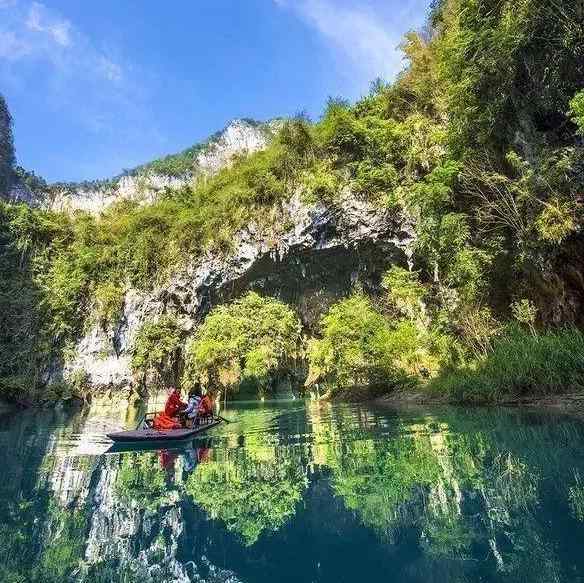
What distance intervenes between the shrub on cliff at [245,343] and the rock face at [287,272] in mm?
989

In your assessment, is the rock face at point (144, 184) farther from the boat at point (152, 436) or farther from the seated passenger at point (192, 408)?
the boat at point (152, 436)

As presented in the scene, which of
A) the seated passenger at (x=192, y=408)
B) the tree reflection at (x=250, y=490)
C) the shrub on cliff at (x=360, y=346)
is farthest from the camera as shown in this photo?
the shrub on cliff at (x=360, y=346)

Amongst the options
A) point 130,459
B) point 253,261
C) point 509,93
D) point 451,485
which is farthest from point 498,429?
point 253,261

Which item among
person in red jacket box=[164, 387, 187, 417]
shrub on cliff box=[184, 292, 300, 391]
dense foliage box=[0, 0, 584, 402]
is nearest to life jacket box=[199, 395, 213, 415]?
person in red jacket box=[164, 387, 187, 417]

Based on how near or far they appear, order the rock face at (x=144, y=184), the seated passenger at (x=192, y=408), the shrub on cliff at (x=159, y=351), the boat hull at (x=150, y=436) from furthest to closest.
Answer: the rock face at (x=144, y=184), the shrub on cliff at (x=159, y=351), the seated passenger at (x=192, y=408), the boat hull at (x=150, y=436)

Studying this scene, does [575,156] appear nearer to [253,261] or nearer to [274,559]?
[274,559]

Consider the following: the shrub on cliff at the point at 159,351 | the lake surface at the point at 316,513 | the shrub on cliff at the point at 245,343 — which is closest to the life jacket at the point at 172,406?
the lake surface at the point at 316,513

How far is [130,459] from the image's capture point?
6.14 m

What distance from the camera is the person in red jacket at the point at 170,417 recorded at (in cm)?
847

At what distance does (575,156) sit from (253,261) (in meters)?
13.1

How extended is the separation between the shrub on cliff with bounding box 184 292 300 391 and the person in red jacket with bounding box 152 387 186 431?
32.9ft

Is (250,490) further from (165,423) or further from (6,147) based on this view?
(6,147)

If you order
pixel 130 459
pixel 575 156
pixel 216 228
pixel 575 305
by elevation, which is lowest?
pixel 130 459

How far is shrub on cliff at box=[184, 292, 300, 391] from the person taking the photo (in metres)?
19.8
